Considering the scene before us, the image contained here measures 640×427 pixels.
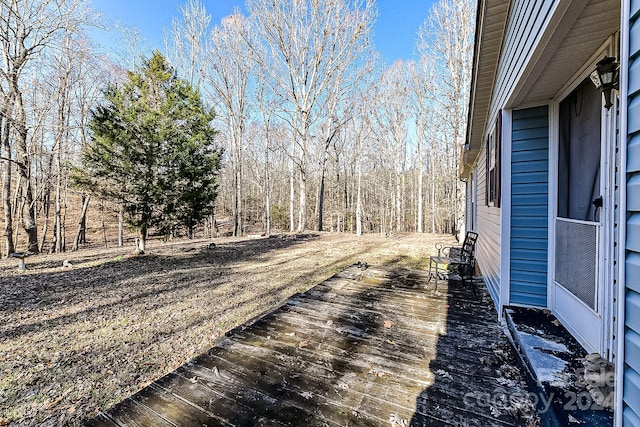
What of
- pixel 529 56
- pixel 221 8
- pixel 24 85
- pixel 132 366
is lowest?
pixel 132 366

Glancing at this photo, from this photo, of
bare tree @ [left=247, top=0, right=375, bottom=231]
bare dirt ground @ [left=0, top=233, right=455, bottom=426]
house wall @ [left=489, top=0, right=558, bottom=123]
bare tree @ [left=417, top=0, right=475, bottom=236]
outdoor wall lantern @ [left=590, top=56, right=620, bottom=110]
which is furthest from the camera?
bare tree @ [left=247, top=0, right=375, bottom=231]

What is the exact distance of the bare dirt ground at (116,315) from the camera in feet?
8.63

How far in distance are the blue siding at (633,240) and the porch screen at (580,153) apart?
1.11 m

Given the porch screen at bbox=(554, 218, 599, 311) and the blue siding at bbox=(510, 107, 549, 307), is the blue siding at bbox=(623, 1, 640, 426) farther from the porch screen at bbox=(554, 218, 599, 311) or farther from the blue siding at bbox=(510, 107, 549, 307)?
the blue siding at bbox=(510, 107, 549, 307)

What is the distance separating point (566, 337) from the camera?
7.25ft

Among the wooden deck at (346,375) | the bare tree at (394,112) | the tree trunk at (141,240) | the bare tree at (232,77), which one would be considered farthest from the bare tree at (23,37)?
the bare tree at (394,112)

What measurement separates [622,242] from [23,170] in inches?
551

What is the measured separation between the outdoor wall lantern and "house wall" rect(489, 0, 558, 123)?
40 cm

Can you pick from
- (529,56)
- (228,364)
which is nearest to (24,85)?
(228,364)

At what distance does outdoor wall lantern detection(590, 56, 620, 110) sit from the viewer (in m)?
1.59

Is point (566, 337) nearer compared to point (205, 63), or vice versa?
point (566, 337)

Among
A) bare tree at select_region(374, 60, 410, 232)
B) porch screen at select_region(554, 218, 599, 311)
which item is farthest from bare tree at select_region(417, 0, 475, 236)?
porch screen at select_region(554, 218, 599, 311)

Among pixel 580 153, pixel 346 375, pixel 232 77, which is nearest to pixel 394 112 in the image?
pixel 232 77

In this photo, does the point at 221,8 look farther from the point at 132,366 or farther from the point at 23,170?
the point at 132,366
